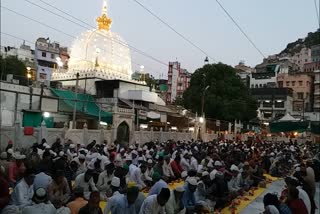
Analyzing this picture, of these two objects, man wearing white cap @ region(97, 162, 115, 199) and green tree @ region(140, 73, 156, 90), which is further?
green tree @ region(140, 73, 156, 90)

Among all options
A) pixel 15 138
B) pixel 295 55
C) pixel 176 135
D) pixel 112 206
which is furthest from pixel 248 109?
pixel 295 55

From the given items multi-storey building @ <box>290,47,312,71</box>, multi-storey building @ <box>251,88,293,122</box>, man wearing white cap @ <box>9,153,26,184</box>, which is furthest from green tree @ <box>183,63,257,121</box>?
multi-storey building @ <box>290,47,312,71</box>

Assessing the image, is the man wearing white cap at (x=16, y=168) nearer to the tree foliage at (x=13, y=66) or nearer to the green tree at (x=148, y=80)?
the green tree at (x=148, y=80)

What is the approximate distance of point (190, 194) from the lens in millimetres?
8391

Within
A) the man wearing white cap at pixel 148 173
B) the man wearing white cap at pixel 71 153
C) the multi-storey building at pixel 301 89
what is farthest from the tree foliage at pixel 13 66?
the multi-storey building at pixel 301 89

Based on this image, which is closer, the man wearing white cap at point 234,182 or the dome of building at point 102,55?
the man wearing white cap at point 234,182

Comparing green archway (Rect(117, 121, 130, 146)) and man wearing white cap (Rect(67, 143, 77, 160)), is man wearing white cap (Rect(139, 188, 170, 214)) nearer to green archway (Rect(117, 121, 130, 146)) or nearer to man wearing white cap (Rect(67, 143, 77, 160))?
man wearing white cap (Rect(67, 143, 77, 160))

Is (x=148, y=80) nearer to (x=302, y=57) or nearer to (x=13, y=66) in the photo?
(x=13, y=66)

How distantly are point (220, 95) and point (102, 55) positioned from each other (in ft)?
49.7

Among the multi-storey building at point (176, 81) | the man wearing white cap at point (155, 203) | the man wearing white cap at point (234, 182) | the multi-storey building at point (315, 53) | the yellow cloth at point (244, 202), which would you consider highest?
the multi-storey building at point (315, 53)

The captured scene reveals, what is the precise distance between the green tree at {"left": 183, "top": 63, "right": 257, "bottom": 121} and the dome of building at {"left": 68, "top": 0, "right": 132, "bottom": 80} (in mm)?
9980

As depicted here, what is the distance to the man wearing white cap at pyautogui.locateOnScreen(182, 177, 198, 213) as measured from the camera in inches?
320

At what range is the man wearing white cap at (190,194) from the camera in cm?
812

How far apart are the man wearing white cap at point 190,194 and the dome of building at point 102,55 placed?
26492 mm
